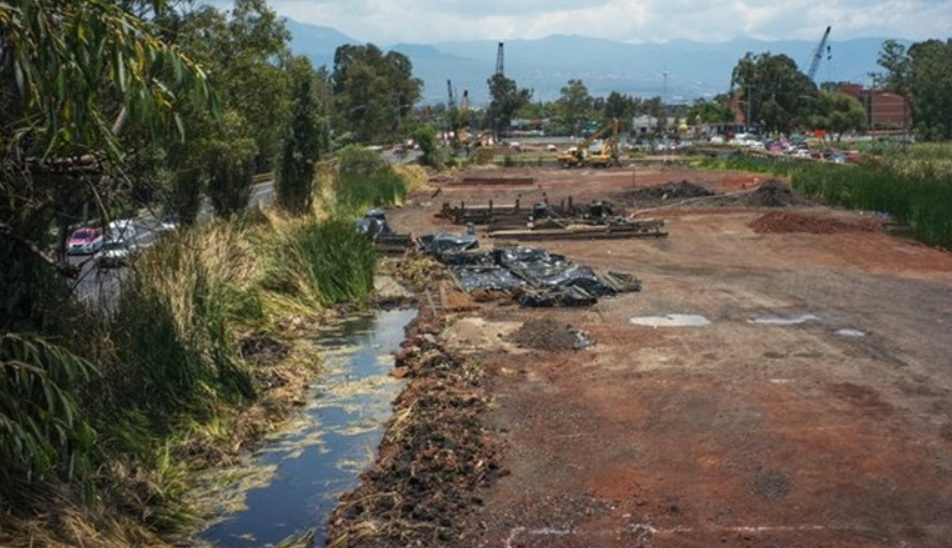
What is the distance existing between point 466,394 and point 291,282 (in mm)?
7523

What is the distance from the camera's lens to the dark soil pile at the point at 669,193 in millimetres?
44156

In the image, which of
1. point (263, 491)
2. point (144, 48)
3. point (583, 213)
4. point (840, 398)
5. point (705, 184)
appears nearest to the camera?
point (144, 48)

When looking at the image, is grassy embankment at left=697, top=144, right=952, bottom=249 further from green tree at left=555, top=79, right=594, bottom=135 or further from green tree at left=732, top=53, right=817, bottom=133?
green tree at left=555, top=79, right=594, bottom=135

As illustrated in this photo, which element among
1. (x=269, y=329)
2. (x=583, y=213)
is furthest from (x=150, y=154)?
(x=583, y=213)

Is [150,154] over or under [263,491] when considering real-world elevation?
over

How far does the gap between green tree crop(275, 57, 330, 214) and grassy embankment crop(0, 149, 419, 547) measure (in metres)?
8.05

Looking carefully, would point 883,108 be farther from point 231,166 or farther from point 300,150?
point 231,166

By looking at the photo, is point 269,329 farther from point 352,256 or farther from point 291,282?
point 352,256

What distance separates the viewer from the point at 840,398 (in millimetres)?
12586

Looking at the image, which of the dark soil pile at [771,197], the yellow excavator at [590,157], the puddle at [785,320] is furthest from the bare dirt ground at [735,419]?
the yellow excavator at [590,157]

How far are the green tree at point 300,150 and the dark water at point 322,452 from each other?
38.0 ft

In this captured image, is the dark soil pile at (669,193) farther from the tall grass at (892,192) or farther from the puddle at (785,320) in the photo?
the puddle at (785,320)

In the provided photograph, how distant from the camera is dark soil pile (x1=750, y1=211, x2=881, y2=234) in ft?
102

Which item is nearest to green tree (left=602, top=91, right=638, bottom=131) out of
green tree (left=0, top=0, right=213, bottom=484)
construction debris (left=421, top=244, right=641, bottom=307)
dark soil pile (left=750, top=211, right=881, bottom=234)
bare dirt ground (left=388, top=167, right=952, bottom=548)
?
dark soil pile (left=750, top=211, right=881, bottom=234)
